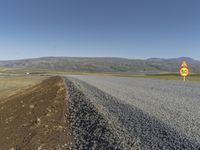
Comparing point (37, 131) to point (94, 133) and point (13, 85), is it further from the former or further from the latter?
point (13, 85)

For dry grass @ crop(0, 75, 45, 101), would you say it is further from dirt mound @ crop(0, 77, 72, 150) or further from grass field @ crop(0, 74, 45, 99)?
dirt mound @ crop(0, 77, 72, 150)

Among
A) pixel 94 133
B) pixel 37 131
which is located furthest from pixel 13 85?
pixel 94 133

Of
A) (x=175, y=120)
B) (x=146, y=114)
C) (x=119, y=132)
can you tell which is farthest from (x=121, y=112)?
(x=119, y=132)

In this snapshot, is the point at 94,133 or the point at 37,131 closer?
the point at 94,133

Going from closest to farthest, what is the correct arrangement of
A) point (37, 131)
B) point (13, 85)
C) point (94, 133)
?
point (94, 133)
point (37, 131)
point (13, 85)

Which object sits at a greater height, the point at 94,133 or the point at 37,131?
the point at 94,133

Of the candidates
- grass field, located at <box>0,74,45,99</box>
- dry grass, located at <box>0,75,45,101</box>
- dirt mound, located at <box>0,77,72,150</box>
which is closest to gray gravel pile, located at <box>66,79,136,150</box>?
dirt mound, located at <box>0,77,72,150</box>

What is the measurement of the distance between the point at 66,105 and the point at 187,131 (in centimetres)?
801

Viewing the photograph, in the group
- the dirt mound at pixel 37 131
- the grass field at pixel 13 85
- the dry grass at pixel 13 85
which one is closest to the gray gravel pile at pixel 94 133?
the dirt mound at pixel 37 131

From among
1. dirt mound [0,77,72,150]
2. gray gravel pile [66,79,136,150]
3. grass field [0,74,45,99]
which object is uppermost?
gray gravel pile [66,79,136,150]

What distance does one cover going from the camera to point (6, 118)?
43.1 ft

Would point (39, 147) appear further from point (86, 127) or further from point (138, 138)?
point (138, 138)

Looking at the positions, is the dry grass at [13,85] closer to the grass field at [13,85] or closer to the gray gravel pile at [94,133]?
the grass field at [13,85]

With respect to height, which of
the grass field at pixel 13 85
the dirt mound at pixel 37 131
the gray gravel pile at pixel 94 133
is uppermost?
the gray gravel pile at pixel 94 133
